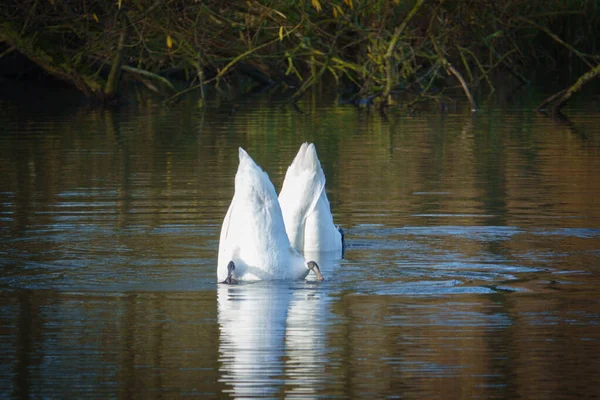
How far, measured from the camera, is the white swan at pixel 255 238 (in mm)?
7941

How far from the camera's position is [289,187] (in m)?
9.62

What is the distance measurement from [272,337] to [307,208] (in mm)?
2864

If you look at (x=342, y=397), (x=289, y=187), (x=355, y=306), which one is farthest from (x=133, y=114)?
(x=342, y=397)

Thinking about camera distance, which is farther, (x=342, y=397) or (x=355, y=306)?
(x=355, y=306)

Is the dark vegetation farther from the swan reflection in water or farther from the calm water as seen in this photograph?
the swan reflection in water

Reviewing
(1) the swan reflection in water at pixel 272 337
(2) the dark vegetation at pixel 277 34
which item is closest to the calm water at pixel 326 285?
(1) the swan reflection in water at pixel 272 337

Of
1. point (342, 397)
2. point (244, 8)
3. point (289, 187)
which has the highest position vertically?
point (244, 8)

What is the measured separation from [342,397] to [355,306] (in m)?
1.99

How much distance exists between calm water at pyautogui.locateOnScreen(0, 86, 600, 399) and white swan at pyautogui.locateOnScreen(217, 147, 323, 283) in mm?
109

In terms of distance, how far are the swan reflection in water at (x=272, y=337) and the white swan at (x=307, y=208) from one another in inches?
38.6

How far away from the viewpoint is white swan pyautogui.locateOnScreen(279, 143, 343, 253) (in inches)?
370

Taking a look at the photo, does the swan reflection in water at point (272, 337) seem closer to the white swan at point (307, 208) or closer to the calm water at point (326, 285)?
the calm water at point (326, 285)

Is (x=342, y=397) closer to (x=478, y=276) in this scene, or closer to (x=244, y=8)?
(x=478, y=276)

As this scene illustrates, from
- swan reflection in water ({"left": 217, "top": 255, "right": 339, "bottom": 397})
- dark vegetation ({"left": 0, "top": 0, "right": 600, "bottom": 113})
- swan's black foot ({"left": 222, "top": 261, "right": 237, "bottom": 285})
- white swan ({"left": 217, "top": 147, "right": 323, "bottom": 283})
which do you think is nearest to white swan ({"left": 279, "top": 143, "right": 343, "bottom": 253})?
swan reflection in water ({"left": 217, "top": 255, "right": 339, "bottom": 397})
